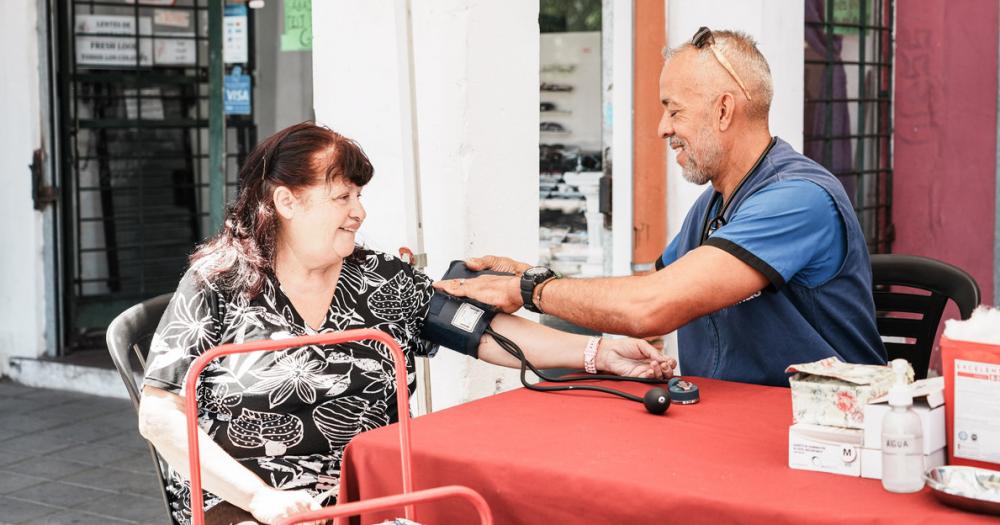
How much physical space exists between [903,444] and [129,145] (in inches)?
260

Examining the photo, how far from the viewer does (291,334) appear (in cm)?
298

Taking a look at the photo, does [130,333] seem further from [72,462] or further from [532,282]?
[72,462]

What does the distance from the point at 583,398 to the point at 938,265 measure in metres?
1.34

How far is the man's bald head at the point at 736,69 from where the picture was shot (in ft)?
A: 10.5

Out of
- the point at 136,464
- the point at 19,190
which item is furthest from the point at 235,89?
the point at 136,464

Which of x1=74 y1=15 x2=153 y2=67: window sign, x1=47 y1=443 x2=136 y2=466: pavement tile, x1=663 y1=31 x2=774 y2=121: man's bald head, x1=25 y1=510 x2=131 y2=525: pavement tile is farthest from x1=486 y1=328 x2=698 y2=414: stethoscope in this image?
x1=74 y1=15 x2=153 y2=67: window sign

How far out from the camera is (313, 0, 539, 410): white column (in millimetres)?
4137

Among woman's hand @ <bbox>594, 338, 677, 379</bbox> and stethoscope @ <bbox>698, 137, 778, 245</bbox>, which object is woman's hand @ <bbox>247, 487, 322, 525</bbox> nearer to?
woman's hand @ <bbox>594, 338, 677, 379</bbox>

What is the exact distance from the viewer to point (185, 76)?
7.71 metres

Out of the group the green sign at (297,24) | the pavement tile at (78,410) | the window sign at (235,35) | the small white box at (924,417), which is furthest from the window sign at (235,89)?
the small white box at (924,417)

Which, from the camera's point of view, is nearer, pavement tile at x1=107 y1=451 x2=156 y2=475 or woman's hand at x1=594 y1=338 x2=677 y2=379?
woman's hand at x1=594 y1=338 x2=677 y2=379

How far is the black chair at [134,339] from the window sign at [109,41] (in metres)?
4.75

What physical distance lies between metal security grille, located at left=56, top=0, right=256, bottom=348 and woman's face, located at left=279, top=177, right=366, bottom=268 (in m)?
4.54

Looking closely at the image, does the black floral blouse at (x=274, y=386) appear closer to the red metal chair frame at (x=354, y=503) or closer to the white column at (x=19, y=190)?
the red metal chair frame at (x=354, y=503)
